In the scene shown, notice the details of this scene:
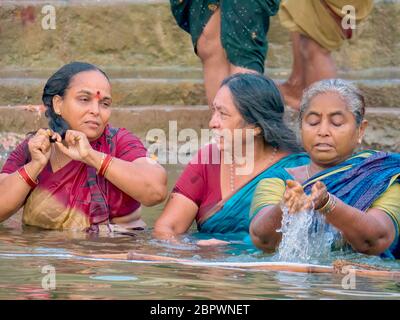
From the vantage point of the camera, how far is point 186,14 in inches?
325

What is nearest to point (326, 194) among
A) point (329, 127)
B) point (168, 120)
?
point (329, 127)

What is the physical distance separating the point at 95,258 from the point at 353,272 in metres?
1.13

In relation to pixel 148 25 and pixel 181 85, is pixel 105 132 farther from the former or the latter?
pixel 148 25

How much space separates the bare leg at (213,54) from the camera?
8.02m

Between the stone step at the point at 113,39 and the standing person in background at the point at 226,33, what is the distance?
240 cm

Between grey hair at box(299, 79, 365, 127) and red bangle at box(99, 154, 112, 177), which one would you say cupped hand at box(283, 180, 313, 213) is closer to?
grey hair at box(299, 79, 365, 127)

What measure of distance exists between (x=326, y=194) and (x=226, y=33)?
3.01 meters

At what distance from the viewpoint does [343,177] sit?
563 centimetres

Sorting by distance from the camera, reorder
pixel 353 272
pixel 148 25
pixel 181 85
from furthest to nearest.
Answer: pixel 148 25, pixel 181 85, pixel 353 272

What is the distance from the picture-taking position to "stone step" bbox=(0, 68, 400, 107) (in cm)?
936

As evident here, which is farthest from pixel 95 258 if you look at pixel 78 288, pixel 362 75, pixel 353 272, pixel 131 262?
pixel 362 75

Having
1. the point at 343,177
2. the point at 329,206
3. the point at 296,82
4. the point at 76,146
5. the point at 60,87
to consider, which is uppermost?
the point at 296,82

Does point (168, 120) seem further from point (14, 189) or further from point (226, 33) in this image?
point (14, 189)

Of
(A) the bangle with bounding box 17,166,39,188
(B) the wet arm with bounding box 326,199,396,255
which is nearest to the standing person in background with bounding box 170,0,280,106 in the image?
(A) the bangle with bounding box 17,166,39,188
